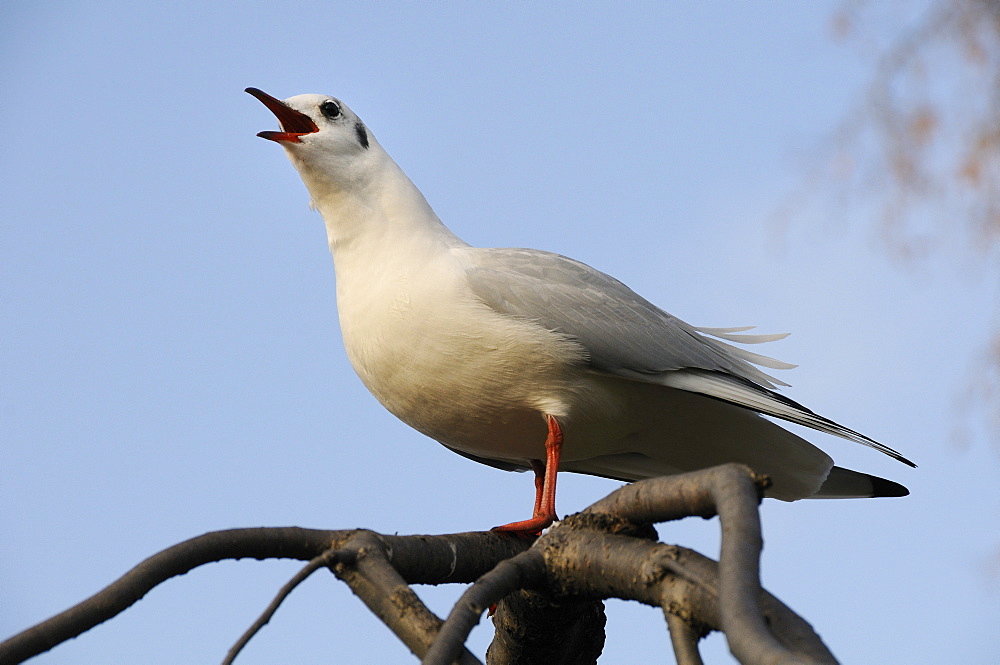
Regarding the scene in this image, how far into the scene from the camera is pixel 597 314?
3717 millimetres

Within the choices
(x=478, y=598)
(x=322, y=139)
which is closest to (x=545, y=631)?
(x=478, y=598)

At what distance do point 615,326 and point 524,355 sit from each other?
0.43 m

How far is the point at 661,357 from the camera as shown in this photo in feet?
12.0

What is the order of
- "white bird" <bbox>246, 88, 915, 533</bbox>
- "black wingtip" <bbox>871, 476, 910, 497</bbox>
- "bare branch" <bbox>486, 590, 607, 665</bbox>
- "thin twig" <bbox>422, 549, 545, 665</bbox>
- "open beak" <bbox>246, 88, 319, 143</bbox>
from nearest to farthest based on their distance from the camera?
1. "thin twig" <bbox>422, 549, 545, 665</bbox>
2. "bare branch" <bbox>486, 590, 607, 665</bbox>
3. "white bird" <bbox>246, 88, 915, 533</bbox>
4. "black wingtip" <bbox>871, 476, 910, 497</bbox>
5. "open beak" <bbox>246, 88, 319, 143</bbox>

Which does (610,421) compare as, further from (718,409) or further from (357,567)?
(357,567)

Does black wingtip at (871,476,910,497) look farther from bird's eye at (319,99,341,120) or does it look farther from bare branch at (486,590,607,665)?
bird's eye at (319,99,341,120)

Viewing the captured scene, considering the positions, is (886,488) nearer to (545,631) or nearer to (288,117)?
(545,631)

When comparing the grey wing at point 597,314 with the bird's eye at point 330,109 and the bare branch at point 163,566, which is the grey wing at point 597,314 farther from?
the bare branch at point 163,566

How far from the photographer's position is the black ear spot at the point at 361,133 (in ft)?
Result: 13.3

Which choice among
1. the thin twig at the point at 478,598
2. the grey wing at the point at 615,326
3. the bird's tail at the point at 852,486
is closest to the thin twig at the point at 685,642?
the thin twig at the point at 478,598

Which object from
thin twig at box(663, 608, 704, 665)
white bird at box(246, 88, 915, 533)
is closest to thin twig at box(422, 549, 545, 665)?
thin twig at box(663, 608, 704, 665)

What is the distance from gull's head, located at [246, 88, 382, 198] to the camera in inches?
154

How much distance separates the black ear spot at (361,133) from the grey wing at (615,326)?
610mm

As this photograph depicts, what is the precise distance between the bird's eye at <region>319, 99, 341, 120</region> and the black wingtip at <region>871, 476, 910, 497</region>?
8.04 feet
